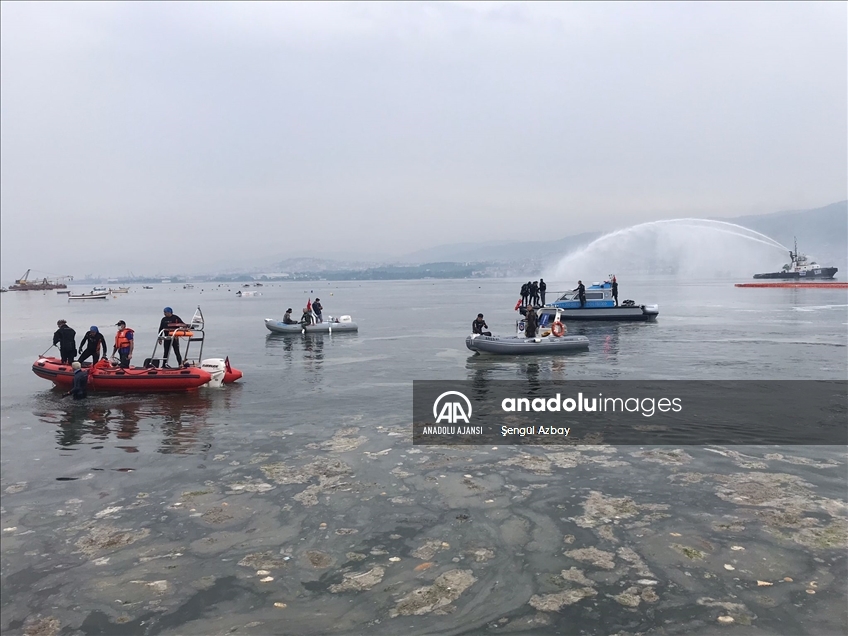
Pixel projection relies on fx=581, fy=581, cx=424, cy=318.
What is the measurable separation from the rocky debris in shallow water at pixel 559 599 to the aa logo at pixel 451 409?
9080 mm

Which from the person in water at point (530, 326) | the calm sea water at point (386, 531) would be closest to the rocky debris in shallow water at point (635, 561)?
the calm sea water at point (386, 531)

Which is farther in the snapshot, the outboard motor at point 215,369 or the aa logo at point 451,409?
the outboard motor at point 215,369

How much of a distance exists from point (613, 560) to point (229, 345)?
113 feet

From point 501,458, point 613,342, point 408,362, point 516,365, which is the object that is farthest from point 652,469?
point 613,342

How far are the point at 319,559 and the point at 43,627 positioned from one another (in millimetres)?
3547

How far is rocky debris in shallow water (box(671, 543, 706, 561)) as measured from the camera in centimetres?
869

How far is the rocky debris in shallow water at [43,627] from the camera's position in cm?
717

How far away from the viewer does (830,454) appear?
13.2 m

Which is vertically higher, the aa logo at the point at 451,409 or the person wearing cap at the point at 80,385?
the person wearing cap at the point at 80,385

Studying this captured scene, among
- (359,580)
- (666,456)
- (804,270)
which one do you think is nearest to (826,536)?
(666,456)

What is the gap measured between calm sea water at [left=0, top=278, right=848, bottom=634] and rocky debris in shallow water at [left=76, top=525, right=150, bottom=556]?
0.05 m

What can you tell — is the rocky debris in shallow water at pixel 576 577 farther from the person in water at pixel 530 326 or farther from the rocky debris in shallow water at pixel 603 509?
the person in water at pixel 530 326

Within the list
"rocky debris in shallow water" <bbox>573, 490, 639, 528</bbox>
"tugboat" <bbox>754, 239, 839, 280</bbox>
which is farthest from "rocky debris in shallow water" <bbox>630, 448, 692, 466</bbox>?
"tugboat" <bbox>754, 239, 839, 280</bbox>

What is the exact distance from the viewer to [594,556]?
8.78 metres
